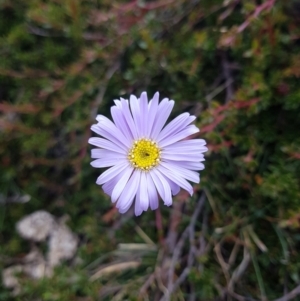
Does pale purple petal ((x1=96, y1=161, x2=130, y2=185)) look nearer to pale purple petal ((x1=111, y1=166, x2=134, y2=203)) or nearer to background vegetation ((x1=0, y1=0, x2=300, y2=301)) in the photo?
pale purple petal ((x1=111, y1=166, x2=134, y2=203))

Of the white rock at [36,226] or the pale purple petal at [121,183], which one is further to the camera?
the white rock at [36,226]

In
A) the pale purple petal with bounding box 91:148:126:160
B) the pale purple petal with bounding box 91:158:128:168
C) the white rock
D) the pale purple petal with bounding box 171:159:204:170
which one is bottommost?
the pale purple petal with bounding box 171:159:204:170

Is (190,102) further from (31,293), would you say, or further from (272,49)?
(31,293)

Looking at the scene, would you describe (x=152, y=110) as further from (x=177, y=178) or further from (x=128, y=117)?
(x=177, y=178)

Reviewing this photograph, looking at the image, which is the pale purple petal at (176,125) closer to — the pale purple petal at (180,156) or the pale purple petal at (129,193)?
the pale purple petal at (180,156)

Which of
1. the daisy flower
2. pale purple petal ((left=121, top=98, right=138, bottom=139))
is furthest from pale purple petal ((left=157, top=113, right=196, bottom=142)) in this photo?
pale purple petal ((left=121, top=98, right=138, bottom=139))

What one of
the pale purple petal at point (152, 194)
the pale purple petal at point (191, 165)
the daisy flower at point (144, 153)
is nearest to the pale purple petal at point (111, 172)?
the daisy flower at point (144, 153)

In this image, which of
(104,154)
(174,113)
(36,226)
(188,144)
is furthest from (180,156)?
(36,226)
